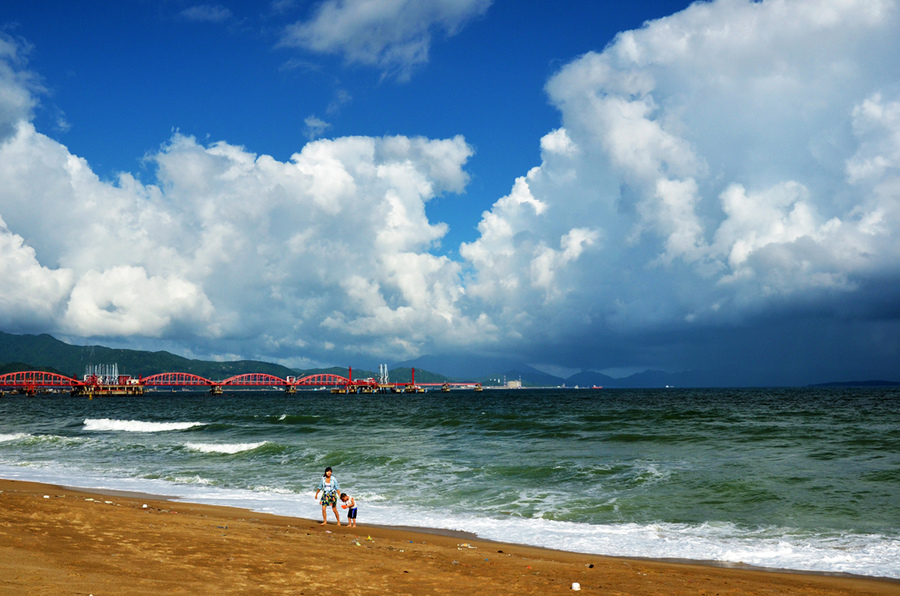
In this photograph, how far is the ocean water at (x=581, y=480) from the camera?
14.0 metres

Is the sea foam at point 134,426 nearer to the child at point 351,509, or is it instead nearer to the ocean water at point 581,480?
the ocean water at point 581,480

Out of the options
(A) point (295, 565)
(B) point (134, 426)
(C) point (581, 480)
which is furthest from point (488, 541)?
(B) point (134, 426)

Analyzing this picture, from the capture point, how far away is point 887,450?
1081 inches

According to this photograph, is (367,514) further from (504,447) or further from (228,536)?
(504,447)

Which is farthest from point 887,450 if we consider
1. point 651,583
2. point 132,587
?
point 132,587

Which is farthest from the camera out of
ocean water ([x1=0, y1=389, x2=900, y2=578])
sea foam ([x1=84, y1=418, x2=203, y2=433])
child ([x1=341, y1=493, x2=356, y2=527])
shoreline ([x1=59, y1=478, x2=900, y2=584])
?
sea foam ([x1=84, y1=418, x2=203, y2=433])

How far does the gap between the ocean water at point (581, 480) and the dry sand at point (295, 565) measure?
1697 millimetres

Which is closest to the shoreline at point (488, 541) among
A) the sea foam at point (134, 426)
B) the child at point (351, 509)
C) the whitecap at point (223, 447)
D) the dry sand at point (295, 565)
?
the dry sand at point (295, 565)

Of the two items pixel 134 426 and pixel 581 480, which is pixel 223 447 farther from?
pixel 134 426

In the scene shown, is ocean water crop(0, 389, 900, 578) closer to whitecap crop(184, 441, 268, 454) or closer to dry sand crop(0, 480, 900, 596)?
whitecap crop(184, 441, 268, 454)

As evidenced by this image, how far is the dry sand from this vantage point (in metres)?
8.53

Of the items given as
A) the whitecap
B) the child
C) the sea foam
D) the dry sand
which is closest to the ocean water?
the whitecap

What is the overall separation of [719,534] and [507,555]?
20.4ft

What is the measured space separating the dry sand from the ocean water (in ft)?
5.57
